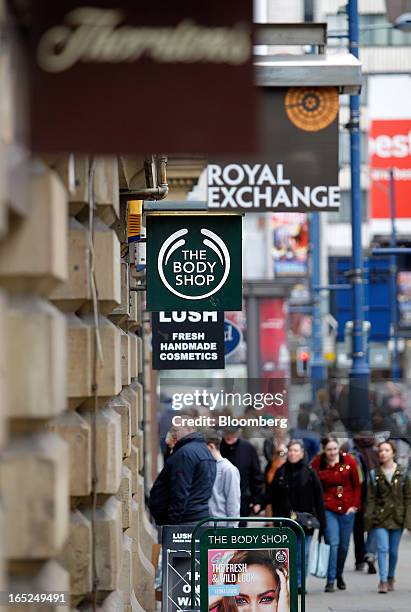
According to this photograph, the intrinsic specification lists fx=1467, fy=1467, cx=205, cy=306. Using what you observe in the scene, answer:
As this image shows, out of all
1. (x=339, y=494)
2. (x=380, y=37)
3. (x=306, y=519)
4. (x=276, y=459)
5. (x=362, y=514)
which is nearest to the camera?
(x=306, y=519)

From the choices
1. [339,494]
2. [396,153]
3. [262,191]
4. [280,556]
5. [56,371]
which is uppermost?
[396,153]

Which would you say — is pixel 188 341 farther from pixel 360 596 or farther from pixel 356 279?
pixel 356 279

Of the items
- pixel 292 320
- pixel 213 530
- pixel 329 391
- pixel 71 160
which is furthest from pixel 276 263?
pixel 71 160

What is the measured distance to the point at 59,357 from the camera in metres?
4.94

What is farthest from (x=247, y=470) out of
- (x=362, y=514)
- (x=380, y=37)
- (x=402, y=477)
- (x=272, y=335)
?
(x=380, y=37)

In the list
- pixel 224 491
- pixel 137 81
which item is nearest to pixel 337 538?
pixel 224 491

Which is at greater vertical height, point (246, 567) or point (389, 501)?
point (246, 567)

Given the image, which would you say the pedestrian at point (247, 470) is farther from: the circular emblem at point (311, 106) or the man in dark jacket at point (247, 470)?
the circular emblem at point (311, 106)

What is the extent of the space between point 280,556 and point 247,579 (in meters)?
0.28

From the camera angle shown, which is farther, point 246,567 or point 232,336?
point 232,336

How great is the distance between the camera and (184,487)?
1215cm

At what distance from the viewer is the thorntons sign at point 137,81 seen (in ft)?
14.2

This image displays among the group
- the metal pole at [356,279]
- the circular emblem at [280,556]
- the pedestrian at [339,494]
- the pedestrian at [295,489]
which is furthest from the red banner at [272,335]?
the circular emblem at [280,556]

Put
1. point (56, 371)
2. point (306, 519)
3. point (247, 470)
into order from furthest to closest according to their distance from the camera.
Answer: point (306, 519), point (247, 470), point (56, 371)
